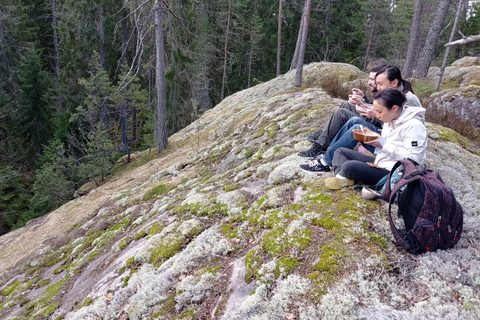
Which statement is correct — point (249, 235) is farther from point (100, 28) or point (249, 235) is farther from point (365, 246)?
point (100, 28)

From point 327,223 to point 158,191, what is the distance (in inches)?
217

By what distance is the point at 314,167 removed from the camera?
415 centimetres

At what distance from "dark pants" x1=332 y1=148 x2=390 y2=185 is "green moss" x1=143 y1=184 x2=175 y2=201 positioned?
490cm

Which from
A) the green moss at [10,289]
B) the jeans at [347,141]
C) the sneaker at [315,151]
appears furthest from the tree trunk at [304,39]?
the green moss at [10,289]

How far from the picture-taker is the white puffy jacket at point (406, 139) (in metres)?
2.92

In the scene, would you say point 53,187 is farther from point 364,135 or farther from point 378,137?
point 378,137

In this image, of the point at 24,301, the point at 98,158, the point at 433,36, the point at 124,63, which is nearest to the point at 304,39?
the point at 433,36

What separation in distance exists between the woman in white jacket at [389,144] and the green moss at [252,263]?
1401mm

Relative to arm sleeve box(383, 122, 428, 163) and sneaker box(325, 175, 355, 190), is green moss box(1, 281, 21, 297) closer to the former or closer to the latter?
sneaker box(325, 175, 355, 190)

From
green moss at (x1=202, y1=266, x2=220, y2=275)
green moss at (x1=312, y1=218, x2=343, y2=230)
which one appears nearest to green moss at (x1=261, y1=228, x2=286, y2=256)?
green moss at (x1=312, y1=218, x2=343, y2=230)

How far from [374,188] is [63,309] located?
183 inches

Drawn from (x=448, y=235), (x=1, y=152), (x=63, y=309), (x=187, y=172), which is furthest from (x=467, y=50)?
(x=1, y=152)

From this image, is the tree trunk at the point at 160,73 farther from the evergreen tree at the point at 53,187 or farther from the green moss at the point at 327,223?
the green moss at the point at 327,223

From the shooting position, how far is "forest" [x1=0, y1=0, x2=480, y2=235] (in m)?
14.8
